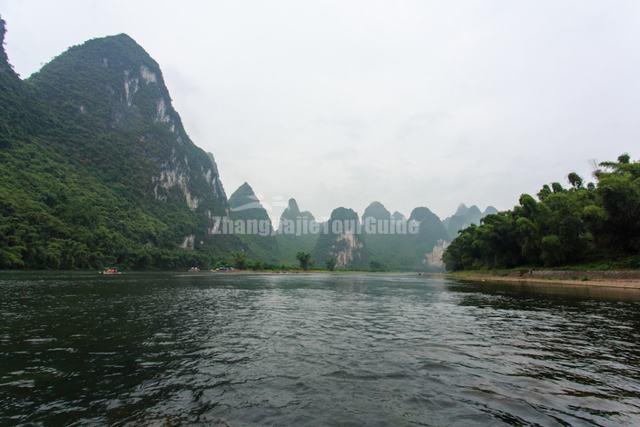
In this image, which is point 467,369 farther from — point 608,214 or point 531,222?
point 531,222

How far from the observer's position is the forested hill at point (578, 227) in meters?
46.1

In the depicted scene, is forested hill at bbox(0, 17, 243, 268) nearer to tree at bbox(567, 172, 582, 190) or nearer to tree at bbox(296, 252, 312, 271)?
tree at bbox(296, 252, 312, 271)

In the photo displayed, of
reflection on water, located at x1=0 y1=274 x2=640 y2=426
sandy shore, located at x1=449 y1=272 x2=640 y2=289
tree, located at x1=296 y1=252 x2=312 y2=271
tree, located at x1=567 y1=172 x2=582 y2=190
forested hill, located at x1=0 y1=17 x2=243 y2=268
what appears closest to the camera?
reflection on water, located at x1=0 y1=274 x2=640 y2=426

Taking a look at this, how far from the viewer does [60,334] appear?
14.3 m

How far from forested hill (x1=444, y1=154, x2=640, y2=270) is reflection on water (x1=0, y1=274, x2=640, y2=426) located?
37247 mm

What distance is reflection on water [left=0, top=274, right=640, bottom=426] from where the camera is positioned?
6883 millimetres

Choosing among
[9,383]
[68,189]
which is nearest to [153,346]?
[9,383]

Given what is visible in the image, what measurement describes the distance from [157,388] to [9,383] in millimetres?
3823

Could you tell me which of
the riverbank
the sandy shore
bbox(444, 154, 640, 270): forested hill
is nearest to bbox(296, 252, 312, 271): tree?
bbox(444, 154, 640, 270): forested hill

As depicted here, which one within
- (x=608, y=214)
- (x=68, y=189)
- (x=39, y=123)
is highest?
(x=39, y=123)

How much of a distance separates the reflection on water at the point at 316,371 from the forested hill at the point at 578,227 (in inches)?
1466

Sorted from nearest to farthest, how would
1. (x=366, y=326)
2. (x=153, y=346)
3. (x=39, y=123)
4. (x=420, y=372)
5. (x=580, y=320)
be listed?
(x=420, y=372) → (x=153, y=346) → (x=366, y=326) → (x=580, y=320) → (x=39, y=123)

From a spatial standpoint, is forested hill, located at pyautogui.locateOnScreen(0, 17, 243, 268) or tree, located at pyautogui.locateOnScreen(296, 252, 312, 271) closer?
forested hill, located at pyautogui.locateOnScreen(0, 17, 243, 268)

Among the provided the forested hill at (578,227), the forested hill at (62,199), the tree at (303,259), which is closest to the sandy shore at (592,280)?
the forested hill at (578,227)
